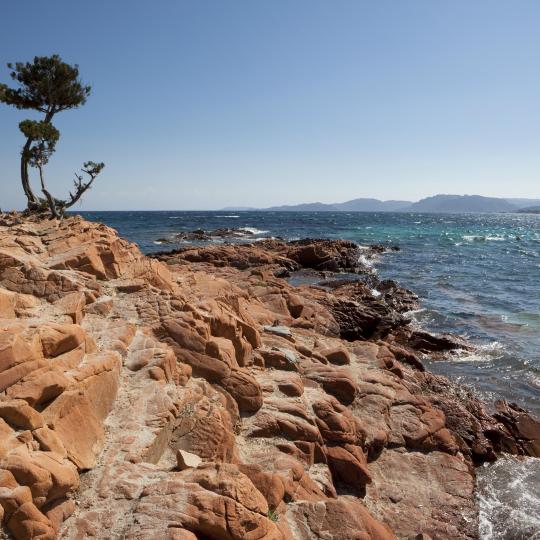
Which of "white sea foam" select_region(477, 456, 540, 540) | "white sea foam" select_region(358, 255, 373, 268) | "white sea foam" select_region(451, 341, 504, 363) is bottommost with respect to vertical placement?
"white sea foam" select_region(477, 456, 540, 540)

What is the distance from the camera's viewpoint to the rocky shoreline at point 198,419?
6500 millimetres

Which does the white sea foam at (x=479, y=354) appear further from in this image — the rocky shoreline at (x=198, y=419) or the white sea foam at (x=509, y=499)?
the white sea foam at (x=509, y=499)

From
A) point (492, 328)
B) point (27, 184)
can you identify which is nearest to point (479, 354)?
point (492, 328)

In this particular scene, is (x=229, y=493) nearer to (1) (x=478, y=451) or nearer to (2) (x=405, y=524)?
(2) (x=405, y=524)

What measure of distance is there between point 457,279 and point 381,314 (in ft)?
68.1

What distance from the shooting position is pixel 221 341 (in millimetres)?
12055

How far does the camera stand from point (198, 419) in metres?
8.92

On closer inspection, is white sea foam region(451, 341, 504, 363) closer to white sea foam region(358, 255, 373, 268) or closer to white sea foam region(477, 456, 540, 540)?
white sea foam region(477, 456, 540, 540)

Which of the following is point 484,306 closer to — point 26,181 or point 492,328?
point 492,328

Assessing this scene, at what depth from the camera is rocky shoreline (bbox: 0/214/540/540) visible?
650cm

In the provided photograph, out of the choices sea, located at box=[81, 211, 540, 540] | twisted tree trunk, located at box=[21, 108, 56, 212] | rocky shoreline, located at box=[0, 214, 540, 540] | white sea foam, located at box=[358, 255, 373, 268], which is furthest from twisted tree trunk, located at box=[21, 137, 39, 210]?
white sea foam, located at box=[358, 255, 373, 268]

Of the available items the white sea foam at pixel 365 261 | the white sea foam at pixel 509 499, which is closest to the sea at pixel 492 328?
the white sea foam at pixel 509 499

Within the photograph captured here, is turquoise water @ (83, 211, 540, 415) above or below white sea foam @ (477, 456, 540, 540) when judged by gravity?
above

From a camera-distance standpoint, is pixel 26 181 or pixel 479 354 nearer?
pixel 479 354
